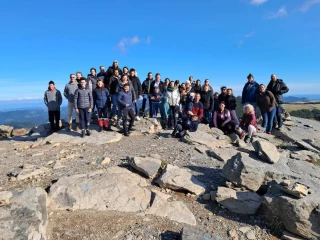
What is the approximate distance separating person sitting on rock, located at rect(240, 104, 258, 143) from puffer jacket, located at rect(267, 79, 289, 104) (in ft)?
10.9

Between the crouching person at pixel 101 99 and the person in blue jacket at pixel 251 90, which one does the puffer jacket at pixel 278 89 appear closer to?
the person in blue jacket at pixel 251 90

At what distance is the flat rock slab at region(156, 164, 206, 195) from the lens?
7719mm

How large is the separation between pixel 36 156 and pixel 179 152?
6280mm

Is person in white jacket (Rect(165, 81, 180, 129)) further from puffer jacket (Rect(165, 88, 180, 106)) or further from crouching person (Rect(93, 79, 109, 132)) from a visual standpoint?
crouching person (Rect(93, 79, 109, 132))

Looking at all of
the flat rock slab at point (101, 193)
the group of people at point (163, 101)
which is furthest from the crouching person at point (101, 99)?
the flat rock slab at point (101, 193)

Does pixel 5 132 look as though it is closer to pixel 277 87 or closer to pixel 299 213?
pixel 277 87

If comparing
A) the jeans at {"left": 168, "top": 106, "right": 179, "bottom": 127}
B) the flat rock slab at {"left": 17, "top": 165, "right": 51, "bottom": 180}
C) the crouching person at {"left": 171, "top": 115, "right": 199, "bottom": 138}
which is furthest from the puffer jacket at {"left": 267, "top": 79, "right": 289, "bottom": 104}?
the flat rock slab at {"left": 17, "top": 165, "right": 51, "bottom": 180}

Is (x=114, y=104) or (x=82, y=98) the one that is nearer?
(x=82, y=98)

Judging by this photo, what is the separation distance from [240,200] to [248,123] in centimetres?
764

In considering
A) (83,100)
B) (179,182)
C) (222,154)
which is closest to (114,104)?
(83,100)

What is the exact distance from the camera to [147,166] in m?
8.59

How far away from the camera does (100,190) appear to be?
7.20m

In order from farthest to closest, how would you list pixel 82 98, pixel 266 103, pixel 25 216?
pixel 266 103, pixel 82 98, pixel 25 216

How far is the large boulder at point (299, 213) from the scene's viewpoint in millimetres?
5980
